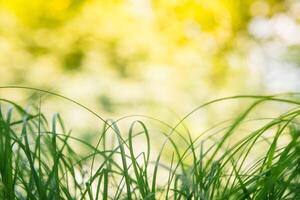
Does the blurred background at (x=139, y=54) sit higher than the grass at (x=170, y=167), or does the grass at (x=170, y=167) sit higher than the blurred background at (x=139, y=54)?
the blurred background at (x=139, y=54)

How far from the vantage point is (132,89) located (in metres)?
4.14

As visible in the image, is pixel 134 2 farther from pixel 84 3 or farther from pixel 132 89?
pixel 132 89

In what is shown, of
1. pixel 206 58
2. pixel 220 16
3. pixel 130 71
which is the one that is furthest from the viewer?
pixel 130 71

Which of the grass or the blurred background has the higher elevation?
the blurred background

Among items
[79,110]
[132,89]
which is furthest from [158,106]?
[79,110]

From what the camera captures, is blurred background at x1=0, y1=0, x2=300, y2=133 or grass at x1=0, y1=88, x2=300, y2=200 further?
blurred background at x1=0, y1=0, x2=300, y2=133

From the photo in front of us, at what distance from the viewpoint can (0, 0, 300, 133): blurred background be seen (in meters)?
3.53

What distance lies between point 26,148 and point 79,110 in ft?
11.3

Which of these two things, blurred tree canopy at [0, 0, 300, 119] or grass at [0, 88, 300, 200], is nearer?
grass at [0, 88, 300, 200]

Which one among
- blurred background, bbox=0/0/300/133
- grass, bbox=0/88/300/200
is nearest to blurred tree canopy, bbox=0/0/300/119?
blurred background, bbox=0/0/300/133

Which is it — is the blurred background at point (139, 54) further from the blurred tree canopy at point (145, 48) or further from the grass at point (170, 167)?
the grass at point (170, 167)

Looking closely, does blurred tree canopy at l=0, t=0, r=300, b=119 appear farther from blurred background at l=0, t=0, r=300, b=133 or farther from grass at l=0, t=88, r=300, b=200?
grass at l=0, t=88, r=300, b=200

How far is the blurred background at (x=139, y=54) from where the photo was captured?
3527mm

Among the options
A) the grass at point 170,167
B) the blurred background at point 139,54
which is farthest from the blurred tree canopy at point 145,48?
the grass at point 170,167
